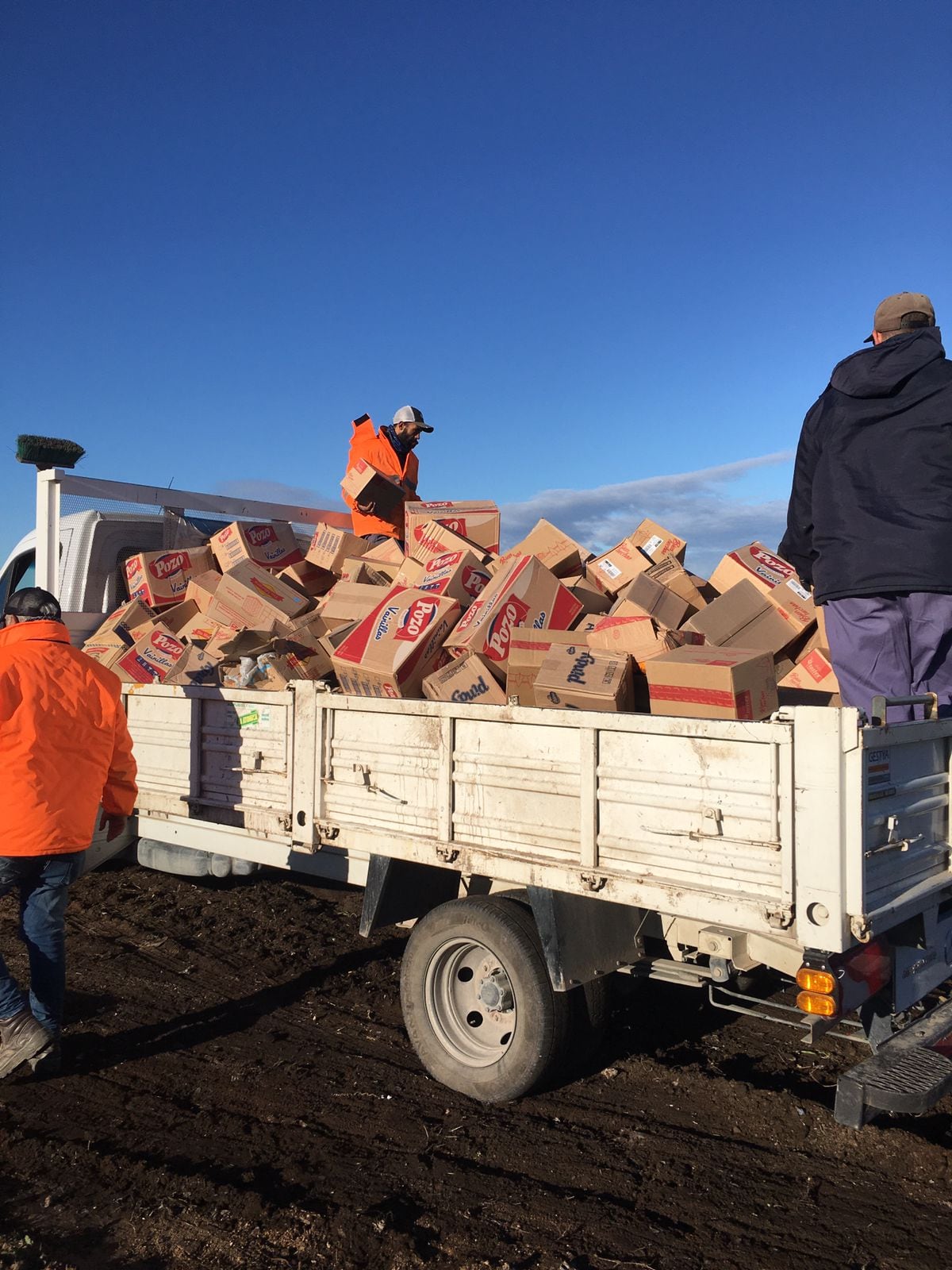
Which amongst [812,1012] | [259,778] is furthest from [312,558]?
[812,1012]

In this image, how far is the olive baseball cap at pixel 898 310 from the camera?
12.7 feet

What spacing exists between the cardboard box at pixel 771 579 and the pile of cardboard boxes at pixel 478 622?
0.01m

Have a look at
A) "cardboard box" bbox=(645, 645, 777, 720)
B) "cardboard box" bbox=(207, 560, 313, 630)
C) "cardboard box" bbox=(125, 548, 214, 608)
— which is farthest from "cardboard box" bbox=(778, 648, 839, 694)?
"cardboard box" bbox=(125, 548, 214, 608)

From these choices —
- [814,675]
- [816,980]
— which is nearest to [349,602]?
[814,675]

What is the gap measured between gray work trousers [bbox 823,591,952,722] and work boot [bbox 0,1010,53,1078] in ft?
11.9

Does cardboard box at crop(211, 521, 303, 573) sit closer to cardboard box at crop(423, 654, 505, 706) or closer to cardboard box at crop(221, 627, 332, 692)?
cardboard box at crop(221, 627, 332, 692)

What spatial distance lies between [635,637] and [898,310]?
1.67 meters

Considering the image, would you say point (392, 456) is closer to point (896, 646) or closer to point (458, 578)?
point (458, 578)

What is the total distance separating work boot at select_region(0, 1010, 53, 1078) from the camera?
407cm

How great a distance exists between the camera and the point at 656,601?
15.8 ft

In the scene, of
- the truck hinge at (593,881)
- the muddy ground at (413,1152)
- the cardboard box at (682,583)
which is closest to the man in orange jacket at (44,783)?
the muddy ground at (413,1152)

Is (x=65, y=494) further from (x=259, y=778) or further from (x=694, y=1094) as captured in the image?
(x=694, y=1094)

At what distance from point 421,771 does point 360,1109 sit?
4.42ft

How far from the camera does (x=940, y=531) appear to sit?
3.59 m
